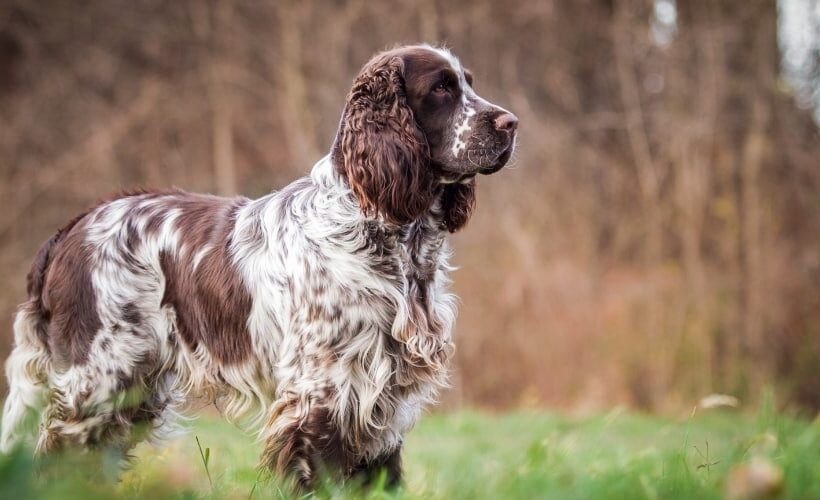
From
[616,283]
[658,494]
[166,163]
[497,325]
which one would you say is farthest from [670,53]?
[658,494]

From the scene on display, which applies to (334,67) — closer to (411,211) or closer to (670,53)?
(670,53)

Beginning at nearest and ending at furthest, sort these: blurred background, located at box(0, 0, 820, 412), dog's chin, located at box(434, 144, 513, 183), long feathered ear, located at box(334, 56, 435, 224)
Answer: long feathered ear, located at box(334, 56, 435, 224), dog's chin, located at box(434, 144, 513, 183), blurred background, located at box(0, 0, 820, 412)

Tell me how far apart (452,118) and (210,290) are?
121cm

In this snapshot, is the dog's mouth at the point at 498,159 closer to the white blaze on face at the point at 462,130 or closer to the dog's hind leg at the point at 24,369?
the white blaze on face at the point at 462,130

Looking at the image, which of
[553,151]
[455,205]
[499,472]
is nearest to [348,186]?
[455,205]

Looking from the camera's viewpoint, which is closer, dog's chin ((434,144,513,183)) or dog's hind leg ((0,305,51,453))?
dog's chin ((434,144,513,183))

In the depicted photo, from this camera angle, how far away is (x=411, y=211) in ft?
11.1

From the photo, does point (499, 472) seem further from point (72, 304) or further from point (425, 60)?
point (72, 304)

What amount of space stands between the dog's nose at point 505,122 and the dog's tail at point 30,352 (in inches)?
78.7

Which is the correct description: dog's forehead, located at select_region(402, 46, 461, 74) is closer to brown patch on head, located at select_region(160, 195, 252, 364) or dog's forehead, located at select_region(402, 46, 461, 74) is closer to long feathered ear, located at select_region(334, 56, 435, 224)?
long feathered ear, located at select_region(334, 56, 435, 224)

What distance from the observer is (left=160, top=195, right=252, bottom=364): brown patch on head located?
11.8 ft

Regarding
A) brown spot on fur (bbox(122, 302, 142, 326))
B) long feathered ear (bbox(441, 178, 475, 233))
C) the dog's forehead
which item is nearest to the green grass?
brown spot on fur (bbox(122, 302, 142, 326))

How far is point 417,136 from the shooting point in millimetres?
3500

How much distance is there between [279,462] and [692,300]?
7.64 metres
